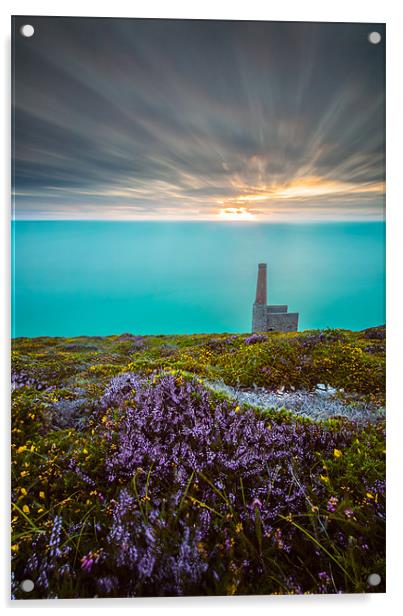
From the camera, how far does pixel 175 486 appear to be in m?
3.40

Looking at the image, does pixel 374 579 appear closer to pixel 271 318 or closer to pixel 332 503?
pixel 332 503

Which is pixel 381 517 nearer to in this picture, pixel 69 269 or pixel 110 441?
pixel 110 441

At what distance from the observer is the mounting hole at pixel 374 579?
339cm

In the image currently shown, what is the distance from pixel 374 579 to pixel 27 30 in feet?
20.7

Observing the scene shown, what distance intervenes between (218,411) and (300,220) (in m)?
2.23

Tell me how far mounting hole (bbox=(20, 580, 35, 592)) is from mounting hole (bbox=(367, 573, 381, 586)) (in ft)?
9.90

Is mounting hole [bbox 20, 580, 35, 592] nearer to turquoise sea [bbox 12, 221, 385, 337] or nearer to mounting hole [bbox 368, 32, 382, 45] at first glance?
turquoise sea [bbox 12, 221, 385, 337]

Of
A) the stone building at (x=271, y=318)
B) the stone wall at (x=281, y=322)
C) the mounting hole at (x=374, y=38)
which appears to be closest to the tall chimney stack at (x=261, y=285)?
the stone building at (x=271, y=318)

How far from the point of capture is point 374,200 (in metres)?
4.08

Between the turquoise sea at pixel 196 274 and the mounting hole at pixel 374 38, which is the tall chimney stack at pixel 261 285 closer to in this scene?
the turquoise sea at pixel 196 274

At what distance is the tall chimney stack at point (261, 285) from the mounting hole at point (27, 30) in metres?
3.35
